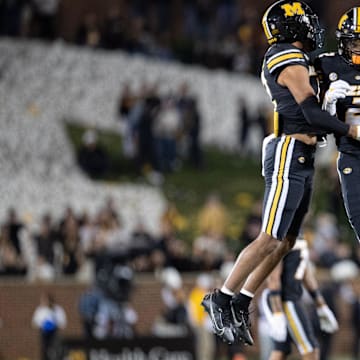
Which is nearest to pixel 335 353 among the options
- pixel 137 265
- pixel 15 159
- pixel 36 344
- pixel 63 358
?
pixel 137 265

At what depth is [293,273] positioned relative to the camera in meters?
12.4

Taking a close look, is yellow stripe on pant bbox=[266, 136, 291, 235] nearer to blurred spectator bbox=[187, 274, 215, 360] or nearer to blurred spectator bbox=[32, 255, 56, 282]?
blurred spectator bbox=[187, 274, 215, 360]

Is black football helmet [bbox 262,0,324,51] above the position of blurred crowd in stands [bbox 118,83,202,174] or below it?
above

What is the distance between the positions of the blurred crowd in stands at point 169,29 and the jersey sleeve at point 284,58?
72.5 feet

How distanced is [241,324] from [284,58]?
2148 mm

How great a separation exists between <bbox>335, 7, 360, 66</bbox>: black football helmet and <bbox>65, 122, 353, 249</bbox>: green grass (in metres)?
17.3

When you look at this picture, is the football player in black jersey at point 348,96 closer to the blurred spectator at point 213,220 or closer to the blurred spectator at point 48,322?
the blurred spectator at point 48,322

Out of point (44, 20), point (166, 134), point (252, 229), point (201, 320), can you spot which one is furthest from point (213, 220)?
point (44, 20)

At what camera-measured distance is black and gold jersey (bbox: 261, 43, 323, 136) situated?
400 inches

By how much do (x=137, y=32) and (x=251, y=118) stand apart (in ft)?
12.2

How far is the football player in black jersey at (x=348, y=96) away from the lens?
1038 centimetres

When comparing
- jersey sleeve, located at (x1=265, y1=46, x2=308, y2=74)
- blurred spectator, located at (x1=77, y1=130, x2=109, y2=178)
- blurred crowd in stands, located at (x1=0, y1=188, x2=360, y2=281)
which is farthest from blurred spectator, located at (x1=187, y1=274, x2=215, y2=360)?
jersey sleeve, located at (x1=265, y1=46, x2=308, y2=74)

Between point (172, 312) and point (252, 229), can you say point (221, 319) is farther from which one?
point (252, 229)

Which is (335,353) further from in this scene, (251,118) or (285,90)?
(285,90)
